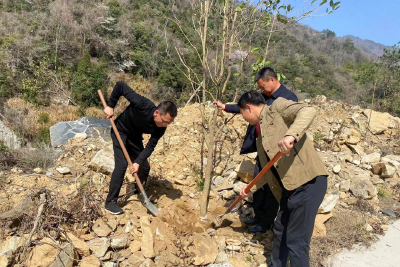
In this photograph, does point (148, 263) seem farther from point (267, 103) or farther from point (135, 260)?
point (267, 103)

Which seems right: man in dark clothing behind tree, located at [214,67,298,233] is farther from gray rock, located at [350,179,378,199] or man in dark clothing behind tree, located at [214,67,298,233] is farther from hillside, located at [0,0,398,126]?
hillside, located at [0,0,398,126]

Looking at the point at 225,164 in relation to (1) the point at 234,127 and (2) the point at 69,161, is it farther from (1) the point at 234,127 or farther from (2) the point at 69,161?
(2) the point at 69,161

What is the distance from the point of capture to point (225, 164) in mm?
4301

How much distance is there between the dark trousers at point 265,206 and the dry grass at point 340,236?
1.63 feet

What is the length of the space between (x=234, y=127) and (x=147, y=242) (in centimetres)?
303

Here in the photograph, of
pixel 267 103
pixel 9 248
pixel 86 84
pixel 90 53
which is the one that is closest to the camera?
pixel 9 248

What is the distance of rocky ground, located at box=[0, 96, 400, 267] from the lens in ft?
7.72

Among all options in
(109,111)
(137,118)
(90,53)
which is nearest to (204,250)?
(137,118)

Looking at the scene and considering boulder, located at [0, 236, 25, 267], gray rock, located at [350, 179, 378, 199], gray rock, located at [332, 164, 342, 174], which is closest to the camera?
boulder, located at [0, 236, 25, 267]

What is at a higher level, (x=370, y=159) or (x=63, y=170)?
(x=370, y=159)

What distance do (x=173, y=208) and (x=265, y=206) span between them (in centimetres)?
112

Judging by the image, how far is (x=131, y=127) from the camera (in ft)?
9.52

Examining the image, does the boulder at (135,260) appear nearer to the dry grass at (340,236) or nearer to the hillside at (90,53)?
the dry grass at (340,236)

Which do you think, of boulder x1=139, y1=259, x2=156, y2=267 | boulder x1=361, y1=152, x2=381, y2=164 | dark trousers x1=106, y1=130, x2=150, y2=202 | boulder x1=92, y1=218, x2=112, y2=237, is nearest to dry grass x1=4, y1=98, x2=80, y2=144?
dark trousers x1=106, y1=130, x2=150, y2=202
